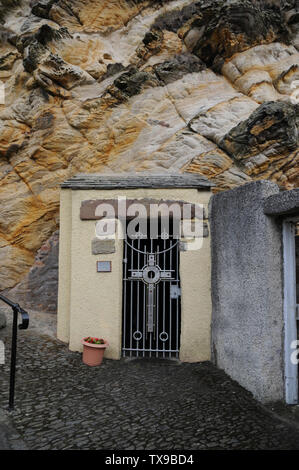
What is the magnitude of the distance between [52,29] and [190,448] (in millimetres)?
13012

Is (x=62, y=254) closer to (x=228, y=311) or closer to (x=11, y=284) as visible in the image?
(x=228, y=311)

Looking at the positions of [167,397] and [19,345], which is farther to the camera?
[19,345]

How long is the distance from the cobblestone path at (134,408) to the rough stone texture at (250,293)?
0.30m

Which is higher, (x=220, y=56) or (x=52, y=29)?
(x=52, y=29)

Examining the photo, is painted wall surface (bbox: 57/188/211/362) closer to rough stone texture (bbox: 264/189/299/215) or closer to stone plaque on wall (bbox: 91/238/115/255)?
stone plaque on wall (bbox: 91/238/115/255)

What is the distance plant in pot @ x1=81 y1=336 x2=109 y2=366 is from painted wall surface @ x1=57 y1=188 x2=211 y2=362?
261mm

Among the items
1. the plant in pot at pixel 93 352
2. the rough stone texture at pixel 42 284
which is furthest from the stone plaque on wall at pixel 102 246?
the rough stone texture at pixel 42 284

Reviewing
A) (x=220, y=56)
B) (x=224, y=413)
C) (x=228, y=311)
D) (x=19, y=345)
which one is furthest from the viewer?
(x=220, y=56)

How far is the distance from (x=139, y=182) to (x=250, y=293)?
2.75 m

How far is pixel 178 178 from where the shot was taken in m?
6.50

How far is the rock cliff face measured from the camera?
9.66 m

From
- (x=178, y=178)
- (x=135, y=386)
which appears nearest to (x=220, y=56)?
(x=178, y=178)
